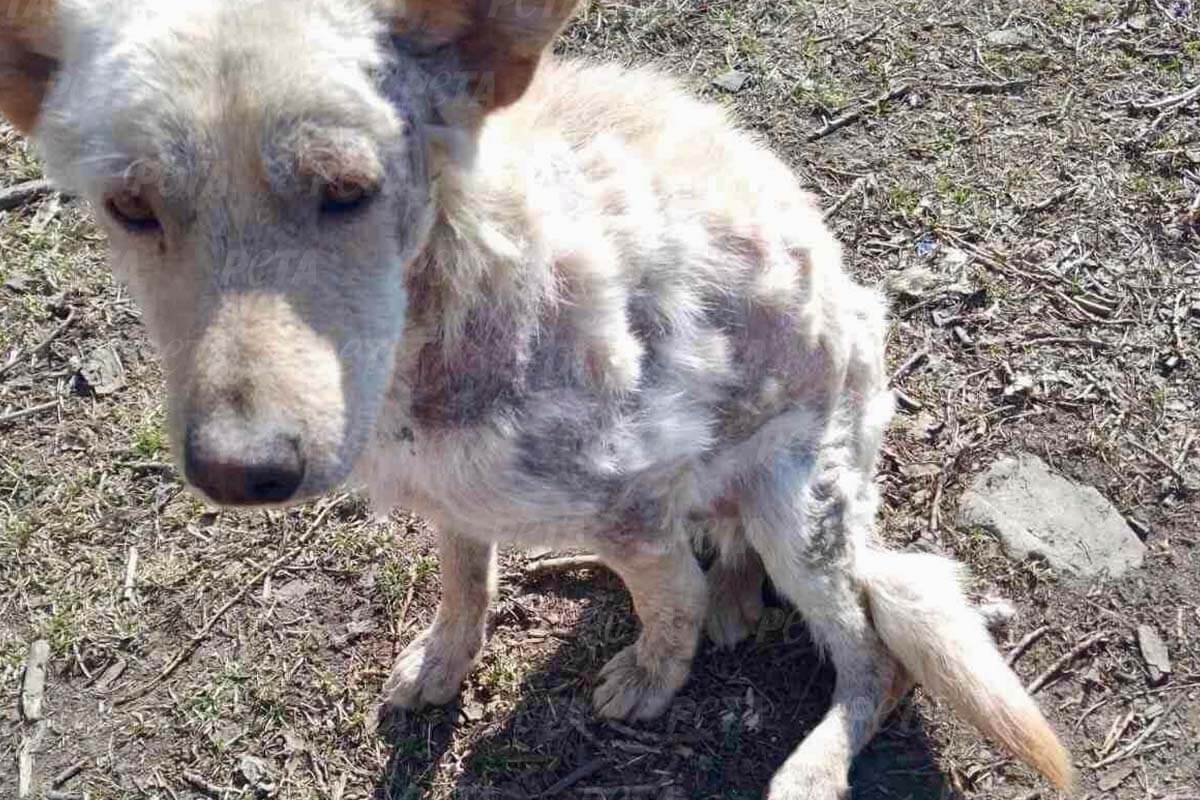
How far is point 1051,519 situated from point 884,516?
0.52 metres

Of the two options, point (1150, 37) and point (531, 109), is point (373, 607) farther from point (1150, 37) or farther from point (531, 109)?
point (1150, 37)

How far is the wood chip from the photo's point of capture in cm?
324

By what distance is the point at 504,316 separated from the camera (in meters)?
2.36

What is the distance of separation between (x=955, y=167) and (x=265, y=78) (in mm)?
3178

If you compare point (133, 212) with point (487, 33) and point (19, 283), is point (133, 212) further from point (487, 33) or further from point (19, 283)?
point (19, 283)

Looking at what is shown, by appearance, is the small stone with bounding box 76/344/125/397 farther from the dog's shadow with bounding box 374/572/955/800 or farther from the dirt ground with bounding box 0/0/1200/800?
the dog's shadow with bounding box 374/572/955/800

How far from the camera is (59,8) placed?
2.03 meters

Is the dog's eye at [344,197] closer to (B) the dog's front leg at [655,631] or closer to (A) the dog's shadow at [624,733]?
(B) the dog's front leg at [655,631]

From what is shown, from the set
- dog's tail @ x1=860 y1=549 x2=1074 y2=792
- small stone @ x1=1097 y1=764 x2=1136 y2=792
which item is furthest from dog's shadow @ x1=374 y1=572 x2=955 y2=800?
small stone @ x1=1097 y1=764 x2=1136 y2=792

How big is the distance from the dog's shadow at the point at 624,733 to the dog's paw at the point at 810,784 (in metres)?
0.17

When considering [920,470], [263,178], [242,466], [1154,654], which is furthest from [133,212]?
[1154,654]

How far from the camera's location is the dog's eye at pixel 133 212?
1.89 m

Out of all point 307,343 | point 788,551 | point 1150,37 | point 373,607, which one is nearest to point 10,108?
point 307,343

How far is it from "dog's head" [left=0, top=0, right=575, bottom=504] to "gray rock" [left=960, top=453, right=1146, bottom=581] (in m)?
2.26
